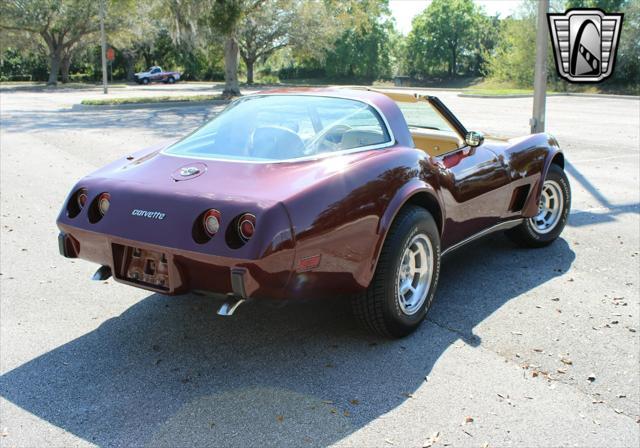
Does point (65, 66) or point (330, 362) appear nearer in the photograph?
point (330, 362)

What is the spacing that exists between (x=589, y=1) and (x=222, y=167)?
52815 millimetres

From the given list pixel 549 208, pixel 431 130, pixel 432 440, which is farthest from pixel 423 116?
pixel 432 440

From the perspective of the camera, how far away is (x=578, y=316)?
14.5ft

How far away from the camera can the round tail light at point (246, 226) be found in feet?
10.5

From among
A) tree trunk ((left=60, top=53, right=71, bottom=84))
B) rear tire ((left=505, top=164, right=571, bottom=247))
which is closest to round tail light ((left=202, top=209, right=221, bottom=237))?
rear tire ((left=505, top=164, right=571, bottom=247))

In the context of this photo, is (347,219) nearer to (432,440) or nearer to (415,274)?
(415,274)

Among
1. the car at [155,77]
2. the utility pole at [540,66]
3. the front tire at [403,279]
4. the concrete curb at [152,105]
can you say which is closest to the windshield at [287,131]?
the front tire at [403,279]

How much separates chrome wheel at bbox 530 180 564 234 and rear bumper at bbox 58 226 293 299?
351cm

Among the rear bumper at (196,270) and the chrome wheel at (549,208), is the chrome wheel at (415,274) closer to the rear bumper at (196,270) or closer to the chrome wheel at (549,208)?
the rear bumper at (196,270)

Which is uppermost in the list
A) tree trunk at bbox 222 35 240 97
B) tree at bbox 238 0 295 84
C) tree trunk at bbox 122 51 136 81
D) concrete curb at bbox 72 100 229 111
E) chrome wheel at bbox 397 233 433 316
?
tree at bbox 238 0 295 84

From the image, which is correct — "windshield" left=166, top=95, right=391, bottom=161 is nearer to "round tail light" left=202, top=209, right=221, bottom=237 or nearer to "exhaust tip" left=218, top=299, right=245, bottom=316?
"round tail light" left=202, top=209, right=221, bottom=237

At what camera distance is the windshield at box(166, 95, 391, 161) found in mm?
3928

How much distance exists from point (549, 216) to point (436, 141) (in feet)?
5.24

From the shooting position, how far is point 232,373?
3547 millimetres
